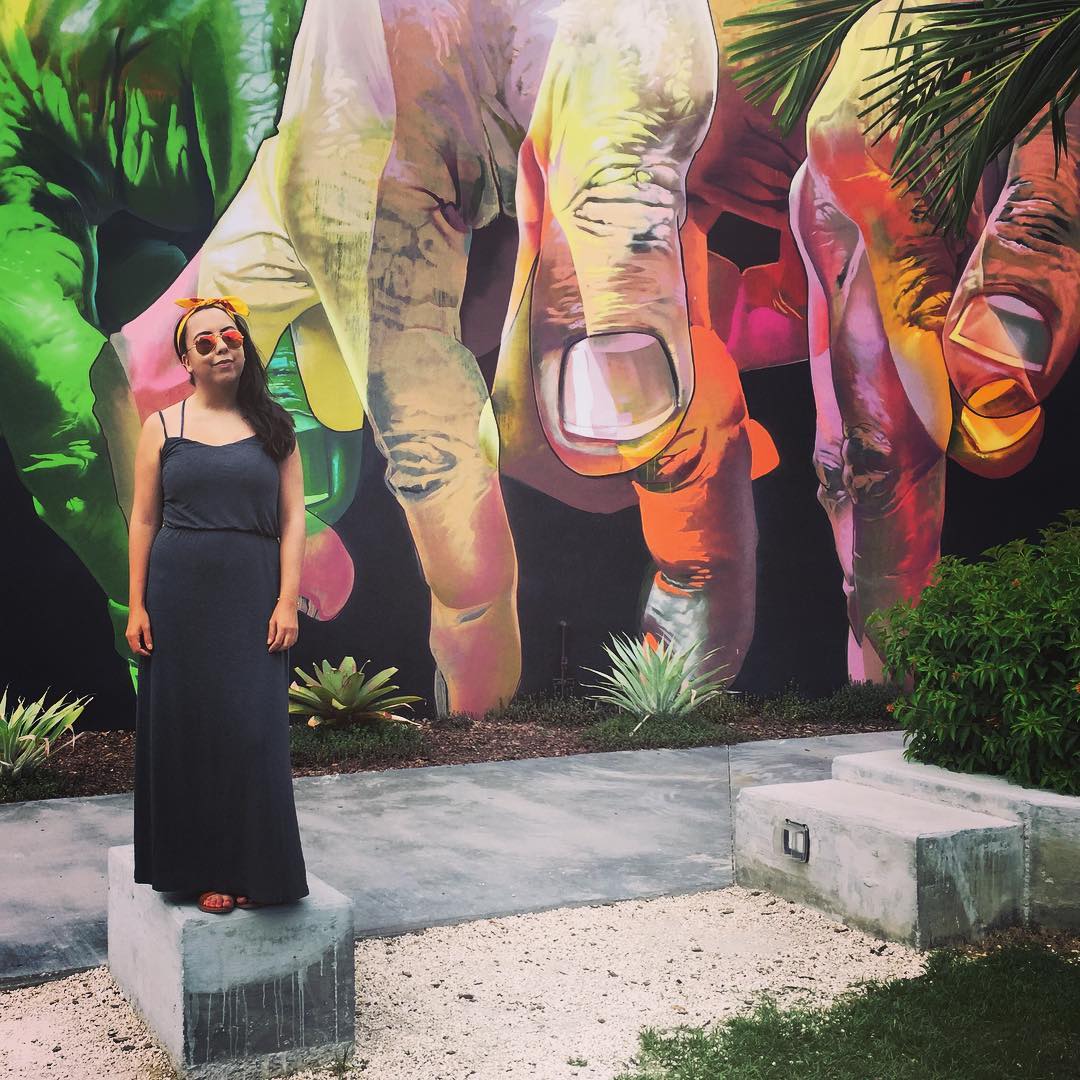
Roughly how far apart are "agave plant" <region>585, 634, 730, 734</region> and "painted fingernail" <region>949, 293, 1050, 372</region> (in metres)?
4.15

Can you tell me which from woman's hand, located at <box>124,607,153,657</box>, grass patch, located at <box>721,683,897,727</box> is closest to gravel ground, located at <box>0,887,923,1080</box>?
woman's hand, located at <box>124,607,153,657</box>

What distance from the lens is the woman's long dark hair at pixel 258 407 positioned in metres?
3.45

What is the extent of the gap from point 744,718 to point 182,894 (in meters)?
6.80

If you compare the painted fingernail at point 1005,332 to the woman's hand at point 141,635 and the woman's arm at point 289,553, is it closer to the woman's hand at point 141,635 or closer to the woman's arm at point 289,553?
the woman's arm at point 289,553

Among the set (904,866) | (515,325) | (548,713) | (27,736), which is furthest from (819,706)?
(27,736)

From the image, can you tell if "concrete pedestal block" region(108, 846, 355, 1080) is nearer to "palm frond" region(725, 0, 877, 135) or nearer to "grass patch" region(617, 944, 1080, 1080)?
"grass patch" region(617, 944, 1080, 1080)

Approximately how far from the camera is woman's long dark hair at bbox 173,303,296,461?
3451mm

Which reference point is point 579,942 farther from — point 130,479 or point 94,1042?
point 130,479

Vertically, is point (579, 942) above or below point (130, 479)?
below

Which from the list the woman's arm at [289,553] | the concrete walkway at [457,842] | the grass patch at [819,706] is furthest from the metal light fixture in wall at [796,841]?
the grass patch at [819,706]

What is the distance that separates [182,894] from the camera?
3.30 m

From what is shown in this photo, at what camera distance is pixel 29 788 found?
645 centimetres

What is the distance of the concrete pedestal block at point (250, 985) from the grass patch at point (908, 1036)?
0.83 metres

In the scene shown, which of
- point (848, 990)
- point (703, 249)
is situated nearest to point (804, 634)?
point (703, 249)
